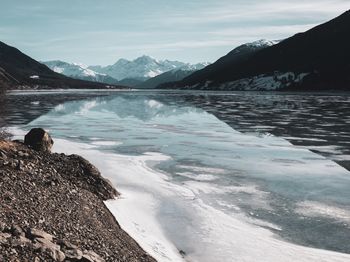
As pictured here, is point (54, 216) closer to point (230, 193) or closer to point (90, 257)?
point (90, 257)

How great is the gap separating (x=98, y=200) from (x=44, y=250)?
684 centimetres

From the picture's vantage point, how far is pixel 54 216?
11.9 meters

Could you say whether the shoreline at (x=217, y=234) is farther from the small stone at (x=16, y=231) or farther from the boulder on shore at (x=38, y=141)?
the boulder on shore at (x=38, y=141)

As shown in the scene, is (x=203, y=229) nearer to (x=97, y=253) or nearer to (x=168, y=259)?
(x=168, y=259)

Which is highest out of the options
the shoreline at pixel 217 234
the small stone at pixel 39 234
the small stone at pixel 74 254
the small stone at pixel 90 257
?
the small stone at pixel 39 234

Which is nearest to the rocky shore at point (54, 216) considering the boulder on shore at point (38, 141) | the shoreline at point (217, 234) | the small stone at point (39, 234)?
the small stone at point (39, 234)

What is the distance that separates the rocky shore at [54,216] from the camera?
9.57 m

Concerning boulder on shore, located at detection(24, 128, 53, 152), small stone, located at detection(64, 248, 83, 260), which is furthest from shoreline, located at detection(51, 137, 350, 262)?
boulder on shore, located at detection(24, 128, 53, 152)

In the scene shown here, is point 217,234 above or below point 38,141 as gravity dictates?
below

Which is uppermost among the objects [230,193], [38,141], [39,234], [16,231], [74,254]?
[38,141]

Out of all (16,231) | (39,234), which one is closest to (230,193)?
(39,234)

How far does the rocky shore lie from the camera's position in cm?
A: 957

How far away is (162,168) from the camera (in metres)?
24.6

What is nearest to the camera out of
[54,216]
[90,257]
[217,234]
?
[90,257]
